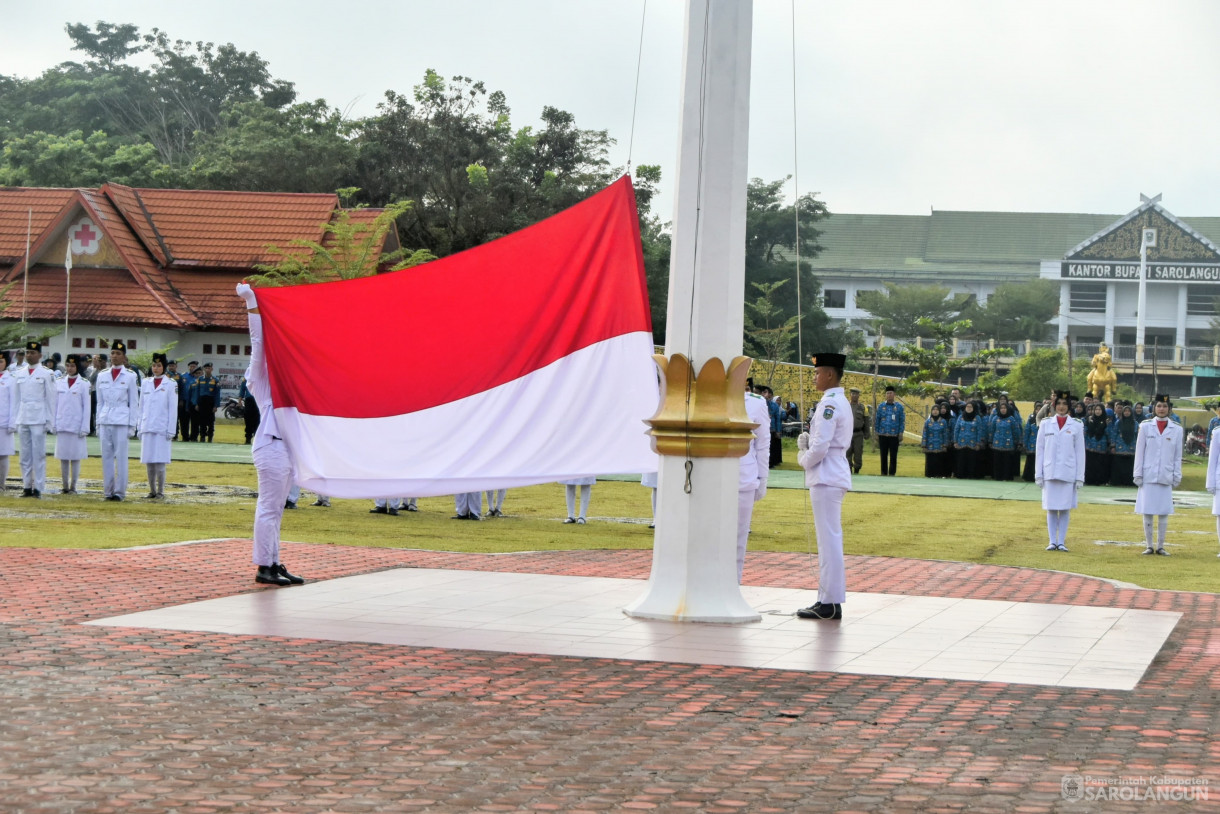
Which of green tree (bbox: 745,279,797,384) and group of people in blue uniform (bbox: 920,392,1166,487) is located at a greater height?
green tree (bbox: 745,279,797,384)

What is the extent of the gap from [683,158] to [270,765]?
17.4ft

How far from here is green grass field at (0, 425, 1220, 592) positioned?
47.4 ft

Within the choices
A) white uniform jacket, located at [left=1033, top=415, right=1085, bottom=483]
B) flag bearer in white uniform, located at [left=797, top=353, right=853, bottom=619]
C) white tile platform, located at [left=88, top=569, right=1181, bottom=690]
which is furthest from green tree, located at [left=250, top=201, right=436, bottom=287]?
flag bearer in white uniform, located at [left=797, top=353, right=853, bottom=619]

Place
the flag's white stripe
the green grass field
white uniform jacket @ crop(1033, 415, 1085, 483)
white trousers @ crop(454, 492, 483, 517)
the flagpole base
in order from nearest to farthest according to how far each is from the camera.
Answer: the flagpole base
the flag's white stripe
the green grass field
white uniform jacket @ crop(1033, 415, 1085, 483)
white trousers @ crop(454, 492, 483, 517)

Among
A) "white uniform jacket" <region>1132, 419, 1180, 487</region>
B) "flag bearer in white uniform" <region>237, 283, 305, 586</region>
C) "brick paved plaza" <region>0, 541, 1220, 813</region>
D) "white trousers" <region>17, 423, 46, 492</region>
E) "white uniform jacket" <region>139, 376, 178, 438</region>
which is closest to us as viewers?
"brick paved plaza" <region>0, 541, 1220, 813</region>

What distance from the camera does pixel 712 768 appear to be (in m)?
5.68

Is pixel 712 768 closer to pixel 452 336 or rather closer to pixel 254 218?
pixel 452 336

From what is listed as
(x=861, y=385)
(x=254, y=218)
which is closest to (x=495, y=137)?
(x=254, y=218)

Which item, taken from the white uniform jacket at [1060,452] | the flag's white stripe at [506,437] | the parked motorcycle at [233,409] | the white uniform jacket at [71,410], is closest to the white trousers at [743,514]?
the flag's white stripe at [506,437]

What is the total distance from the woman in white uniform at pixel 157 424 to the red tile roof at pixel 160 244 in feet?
62.7

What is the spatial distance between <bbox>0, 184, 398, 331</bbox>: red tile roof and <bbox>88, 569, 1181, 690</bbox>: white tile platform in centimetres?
2964

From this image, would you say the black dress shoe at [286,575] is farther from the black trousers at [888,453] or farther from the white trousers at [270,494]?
the black trousers at [888,453]

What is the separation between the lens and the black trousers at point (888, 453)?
30672 millimetres

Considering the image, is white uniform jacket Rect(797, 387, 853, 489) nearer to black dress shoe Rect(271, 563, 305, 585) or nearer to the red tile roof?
black dress shoe Rect(271, 563, 305, 585)
